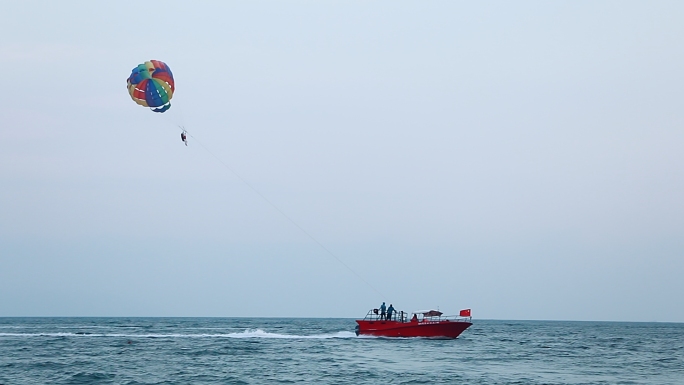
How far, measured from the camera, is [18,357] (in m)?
39.6

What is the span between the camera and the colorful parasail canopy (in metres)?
38.7

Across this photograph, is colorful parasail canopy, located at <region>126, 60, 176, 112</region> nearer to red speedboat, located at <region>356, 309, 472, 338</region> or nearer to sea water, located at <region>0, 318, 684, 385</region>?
sea water, located at <region>0, 318, 684, 385</region>

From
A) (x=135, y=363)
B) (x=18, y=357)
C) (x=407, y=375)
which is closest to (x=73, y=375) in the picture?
(x=135, y=363)

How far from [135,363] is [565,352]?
1018 inches

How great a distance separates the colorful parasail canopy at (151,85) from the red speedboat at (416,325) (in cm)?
2095

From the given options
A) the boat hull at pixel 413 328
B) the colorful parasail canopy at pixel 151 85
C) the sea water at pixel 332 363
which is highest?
the colorful parasail canopy at pixel 151 85

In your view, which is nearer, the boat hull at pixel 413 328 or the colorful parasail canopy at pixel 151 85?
the colorful parasail canopy at pixel 151 85

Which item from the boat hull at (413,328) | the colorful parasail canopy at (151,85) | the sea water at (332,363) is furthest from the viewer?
the boat hull at (413,328)

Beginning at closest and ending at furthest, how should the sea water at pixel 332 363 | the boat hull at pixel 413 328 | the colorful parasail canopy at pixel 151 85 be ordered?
the sea water at pixel 332 363, the colorful parasail canopy at pixel 151 85, the boat hull at pixel 413 328

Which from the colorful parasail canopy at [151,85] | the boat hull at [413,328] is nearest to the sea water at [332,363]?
the boat hull at [413,328]

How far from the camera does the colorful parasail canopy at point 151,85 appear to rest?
127ft

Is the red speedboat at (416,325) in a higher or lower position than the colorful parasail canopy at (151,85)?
lower

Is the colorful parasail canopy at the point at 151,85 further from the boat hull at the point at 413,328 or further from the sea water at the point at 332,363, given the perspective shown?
the boat hull at the point at 413,328

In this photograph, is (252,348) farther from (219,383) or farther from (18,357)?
(219,383)
